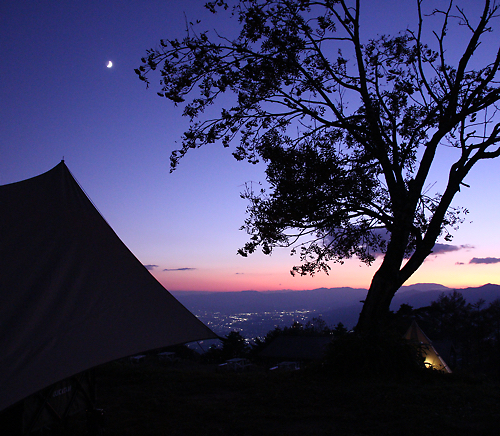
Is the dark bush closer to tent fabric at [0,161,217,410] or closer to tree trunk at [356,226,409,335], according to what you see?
tree trunk at [356,226,409,335]

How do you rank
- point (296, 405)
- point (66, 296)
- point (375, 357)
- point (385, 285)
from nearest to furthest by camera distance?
point (66, 296) → point (296, 405) → point (375, 357) → point (385, 285)

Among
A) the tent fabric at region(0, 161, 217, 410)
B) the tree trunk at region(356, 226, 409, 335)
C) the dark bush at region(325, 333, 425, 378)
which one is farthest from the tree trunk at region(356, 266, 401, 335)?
the tent fabric at region(0, 161, 217, 410)

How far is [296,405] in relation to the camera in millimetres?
4551

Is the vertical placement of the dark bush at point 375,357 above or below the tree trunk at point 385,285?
below

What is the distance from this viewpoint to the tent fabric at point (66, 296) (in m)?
2.75

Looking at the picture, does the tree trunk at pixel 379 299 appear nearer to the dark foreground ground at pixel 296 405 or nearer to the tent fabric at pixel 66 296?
the dark foreground ground at pixel 296 405

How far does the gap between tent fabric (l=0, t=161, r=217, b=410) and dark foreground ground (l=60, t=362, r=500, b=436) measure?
117 centimetres

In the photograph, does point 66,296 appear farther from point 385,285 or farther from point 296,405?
point 385,285

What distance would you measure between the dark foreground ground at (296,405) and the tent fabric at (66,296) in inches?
45.9

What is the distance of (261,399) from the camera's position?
4.84m

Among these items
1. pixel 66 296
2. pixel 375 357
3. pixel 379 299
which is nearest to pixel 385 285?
pixel 379 299

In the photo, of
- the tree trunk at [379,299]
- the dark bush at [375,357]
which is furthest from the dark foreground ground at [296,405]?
the tree trunk at [379,299]

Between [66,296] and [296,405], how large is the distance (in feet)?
10.4

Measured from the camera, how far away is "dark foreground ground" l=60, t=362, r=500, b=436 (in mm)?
3688
